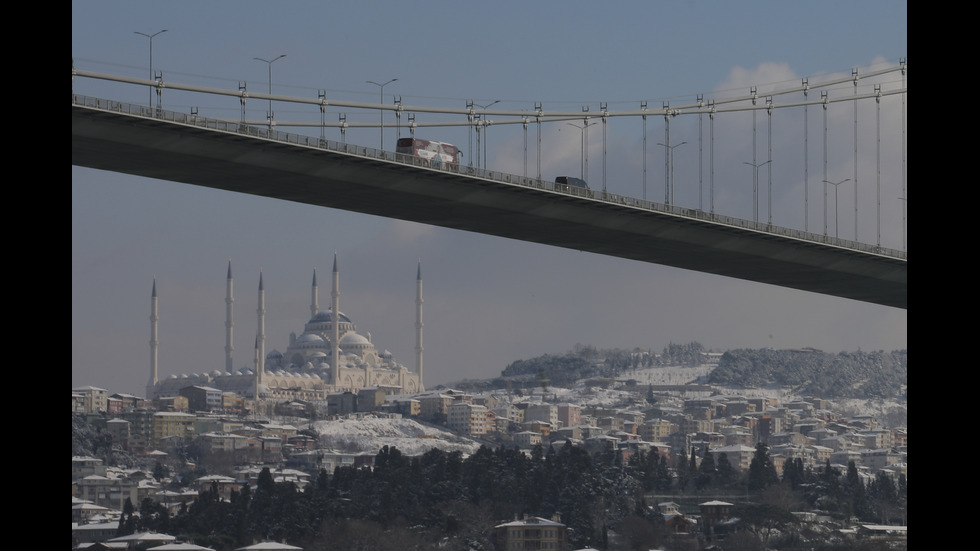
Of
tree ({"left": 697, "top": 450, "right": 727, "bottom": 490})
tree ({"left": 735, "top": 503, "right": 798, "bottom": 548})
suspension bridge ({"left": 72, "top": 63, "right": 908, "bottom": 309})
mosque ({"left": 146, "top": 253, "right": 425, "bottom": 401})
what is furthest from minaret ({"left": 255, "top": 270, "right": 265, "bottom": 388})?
suspension bridge ({"left": 72, "top": 63, "right": 908, "bottom": 309})

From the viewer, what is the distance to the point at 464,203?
3328 centimetres

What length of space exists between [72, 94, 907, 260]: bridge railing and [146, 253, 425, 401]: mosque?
253 feet

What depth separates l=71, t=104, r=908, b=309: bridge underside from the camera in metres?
29.5

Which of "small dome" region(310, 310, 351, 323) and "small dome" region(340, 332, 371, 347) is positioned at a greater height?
"small dome" region(310, 310, 351, 323)

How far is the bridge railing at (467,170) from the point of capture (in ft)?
93.4

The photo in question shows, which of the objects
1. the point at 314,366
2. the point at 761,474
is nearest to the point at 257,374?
the point at 314,366

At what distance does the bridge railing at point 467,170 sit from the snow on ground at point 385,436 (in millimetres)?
61386

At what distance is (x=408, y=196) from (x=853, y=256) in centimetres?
1289

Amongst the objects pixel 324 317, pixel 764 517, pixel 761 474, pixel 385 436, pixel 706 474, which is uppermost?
pixel 324 317

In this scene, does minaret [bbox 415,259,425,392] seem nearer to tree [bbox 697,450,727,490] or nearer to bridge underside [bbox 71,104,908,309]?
tree [bbox 697,450,727,490]

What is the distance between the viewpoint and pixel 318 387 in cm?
12975

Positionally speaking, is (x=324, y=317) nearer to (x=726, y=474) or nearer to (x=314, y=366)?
(x=314, y=366)

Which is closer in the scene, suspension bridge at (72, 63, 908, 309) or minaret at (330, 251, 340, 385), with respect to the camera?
suspension bridge at (72, 63, 908, 309)

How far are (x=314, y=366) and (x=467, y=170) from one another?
105 metres
